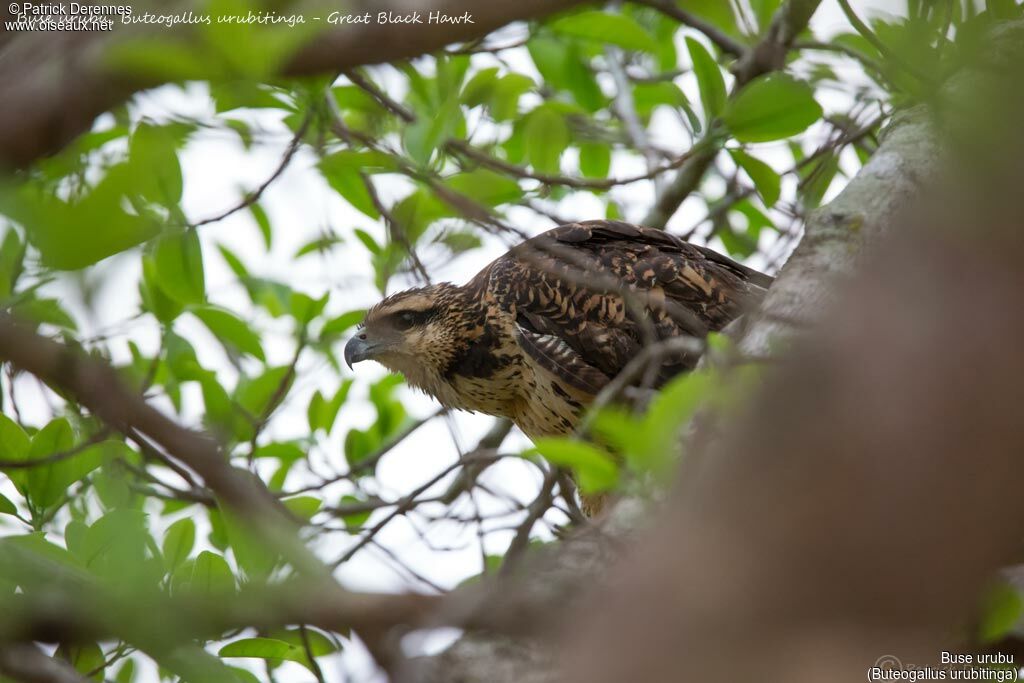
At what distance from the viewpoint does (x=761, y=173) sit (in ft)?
15.7

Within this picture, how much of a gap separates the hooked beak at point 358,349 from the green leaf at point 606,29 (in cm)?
267

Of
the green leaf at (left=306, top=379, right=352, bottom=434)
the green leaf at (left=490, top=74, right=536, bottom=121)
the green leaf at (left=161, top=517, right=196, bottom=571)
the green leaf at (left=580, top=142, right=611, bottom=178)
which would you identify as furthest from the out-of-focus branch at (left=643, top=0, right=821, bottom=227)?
the green leaf at (left=161, top=517, right=196, bottom=571)

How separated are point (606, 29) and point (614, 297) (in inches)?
63.3

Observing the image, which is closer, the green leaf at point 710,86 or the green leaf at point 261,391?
the green leaf at point 710,86

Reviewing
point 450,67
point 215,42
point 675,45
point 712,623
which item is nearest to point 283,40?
point 215,42

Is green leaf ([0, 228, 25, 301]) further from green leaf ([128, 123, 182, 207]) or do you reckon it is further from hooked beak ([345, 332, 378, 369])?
hooked beak ([345, 332, 378, 369])

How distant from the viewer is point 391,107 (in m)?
4.88

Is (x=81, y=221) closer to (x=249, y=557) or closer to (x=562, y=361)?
(x=249, y=557)

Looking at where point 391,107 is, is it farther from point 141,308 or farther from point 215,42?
point 215,42

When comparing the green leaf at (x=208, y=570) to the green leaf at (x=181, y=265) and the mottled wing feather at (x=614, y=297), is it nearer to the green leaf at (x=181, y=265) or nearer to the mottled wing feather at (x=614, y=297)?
the green leaf at (x=181, y=265)

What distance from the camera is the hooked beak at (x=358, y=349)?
6.88 m

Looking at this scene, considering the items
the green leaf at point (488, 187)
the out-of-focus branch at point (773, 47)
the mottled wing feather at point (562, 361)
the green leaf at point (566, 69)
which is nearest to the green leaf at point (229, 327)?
the green leaf at point (488, 187)

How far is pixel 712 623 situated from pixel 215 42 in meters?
1.87

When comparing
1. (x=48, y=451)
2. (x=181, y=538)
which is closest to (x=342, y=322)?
(x=181, y=538)
